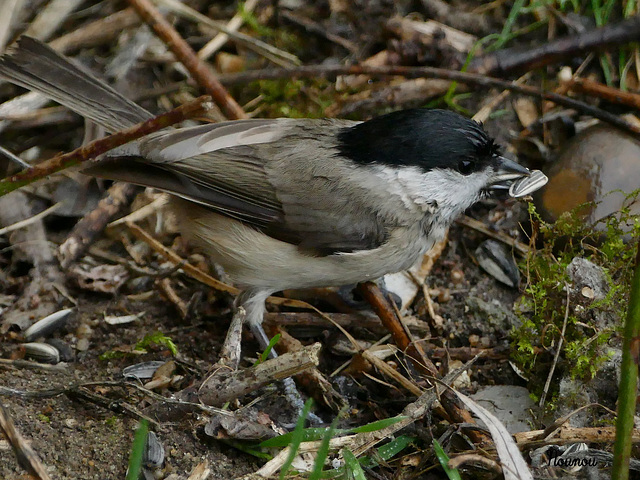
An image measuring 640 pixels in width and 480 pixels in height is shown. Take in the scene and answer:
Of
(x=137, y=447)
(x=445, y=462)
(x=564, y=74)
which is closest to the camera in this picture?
(x=137, y=447)

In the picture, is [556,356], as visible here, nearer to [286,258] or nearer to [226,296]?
[286,258]

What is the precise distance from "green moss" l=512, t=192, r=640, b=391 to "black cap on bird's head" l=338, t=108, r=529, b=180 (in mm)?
336

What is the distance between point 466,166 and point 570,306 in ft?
2.34

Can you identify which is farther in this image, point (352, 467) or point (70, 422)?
point (70, 422)

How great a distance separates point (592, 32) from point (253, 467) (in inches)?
123

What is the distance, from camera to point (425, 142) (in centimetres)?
300

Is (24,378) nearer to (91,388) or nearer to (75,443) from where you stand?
(91,388)

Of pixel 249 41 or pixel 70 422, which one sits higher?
pixel 249 41

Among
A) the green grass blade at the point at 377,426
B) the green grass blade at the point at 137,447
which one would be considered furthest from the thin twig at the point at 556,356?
the green grass blade at the point at 137,447

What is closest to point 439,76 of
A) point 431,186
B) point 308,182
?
point 431,186

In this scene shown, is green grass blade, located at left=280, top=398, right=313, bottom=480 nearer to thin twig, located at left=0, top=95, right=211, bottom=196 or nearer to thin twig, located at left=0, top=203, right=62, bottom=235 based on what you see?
thin twig, located at left=0, top=95, right=211, bottom=196

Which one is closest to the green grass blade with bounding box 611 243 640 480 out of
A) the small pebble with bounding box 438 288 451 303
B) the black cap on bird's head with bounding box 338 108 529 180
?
the black cap on bird's head with bounding box 338 108 529 180

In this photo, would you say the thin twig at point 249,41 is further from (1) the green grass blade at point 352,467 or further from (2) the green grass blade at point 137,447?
(2) the green grass blade at point 137,447

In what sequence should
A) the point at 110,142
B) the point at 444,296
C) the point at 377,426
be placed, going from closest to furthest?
the point at 110,142, the point at 377,426, the point at 444,296
